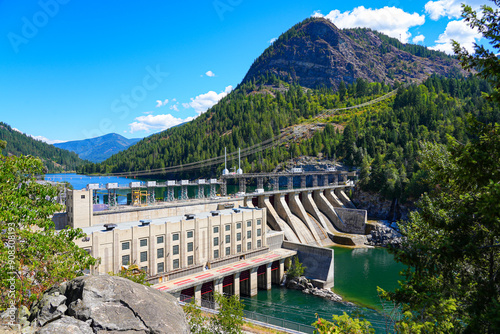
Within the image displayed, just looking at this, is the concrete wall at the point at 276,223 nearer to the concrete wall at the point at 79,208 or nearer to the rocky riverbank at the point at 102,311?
the concrete wall at the point at 79,208

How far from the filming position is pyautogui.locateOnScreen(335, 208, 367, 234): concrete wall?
249ft

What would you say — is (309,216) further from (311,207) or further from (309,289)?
(309,289)

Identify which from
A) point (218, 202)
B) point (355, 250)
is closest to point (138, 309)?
point (218, 202)

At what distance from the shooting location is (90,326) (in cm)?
822

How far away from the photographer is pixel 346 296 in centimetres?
4453

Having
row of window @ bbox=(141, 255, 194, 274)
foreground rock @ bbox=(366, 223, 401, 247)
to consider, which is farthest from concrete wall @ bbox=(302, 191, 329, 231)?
row of window @ bbox=(141, 255, 194, 274)

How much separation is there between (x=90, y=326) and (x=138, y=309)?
118 centimetres

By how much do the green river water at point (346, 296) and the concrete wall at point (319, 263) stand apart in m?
2.08

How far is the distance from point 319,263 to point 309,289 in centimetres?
475

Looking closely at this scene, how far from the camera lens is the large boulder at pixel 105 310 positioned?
8258mm

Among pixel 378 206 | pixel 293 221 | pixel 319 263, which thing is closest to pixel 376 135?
pixel 378 206

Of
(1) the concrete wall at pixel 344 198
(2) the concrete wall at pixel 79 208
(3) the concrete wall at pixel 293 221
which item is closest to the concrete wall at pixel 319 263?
(3) the concrete wall at pixel 293 221

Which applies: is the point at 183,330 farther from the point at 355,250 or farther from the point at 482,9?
the point at 355,250

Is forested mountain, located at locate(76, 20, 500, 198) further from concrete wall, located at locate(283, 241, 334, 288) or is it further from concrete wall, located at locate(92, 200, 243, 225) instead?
concrete wall, located at locate(92, 200, 243, 225)
